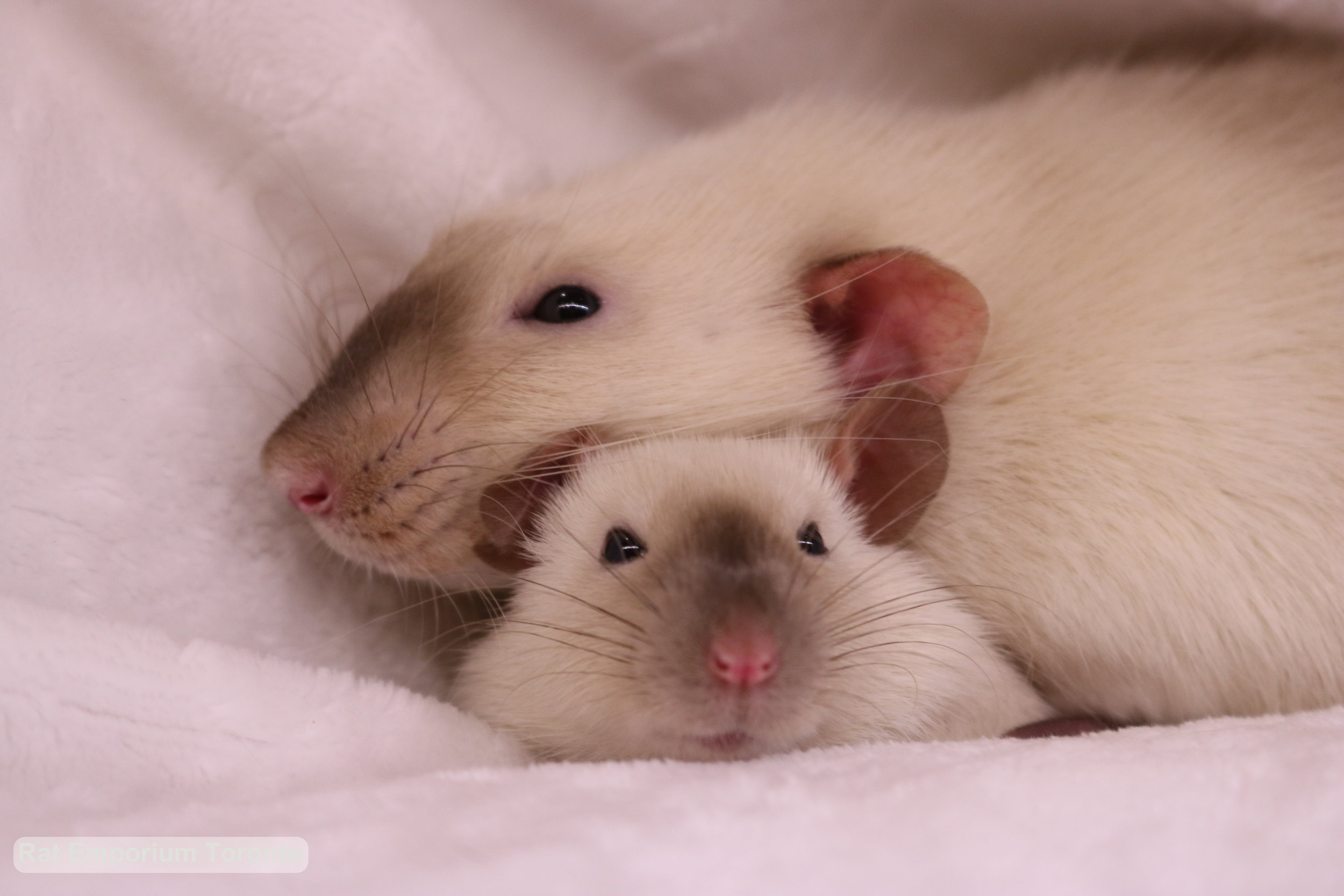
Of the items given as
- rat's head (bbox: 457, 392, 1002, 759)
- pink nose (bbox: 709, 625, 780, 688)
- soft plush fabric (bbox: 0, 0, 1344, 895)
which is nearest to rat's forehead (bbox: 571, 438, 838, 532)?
rat's head (bbox: 457, 392, 1002, 759)

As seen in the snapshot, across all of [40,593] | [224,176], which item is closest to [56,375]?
[40,593]

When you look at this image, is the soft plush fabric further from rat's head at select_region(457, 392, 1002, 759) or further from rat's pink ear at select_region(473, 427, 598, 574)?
rat's pink ear at select_region(473, 427, 598, 574)

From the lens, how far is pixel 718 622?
4.24 ft

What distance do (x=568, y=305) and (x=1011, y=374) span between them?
0.69 m

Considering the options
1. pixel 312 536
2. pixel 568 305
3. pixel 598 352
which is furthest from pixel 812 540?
pixel 312 536

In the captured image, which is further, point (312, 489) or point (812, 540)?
point (312, 489)

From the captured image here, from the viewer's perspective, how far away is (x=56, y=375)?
1773mm

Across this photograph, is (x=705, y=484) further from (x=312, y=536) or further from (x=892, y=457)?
(x=312, y=536)

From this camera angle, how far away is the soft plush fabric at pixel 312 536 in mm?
1107

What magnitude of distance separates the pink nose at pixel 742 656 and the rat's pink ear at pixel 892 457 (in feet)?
1.47

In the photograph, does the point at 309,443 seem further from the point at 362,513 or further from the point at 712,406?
the point at 712,406

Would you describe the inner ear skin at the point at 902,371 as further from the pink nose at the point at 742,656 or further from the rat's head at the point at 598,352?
the pink nose at the point at 742,656

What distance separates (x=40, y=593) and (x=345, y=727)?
0.52m

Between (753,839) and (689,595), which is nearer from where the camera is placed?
(753,839)
